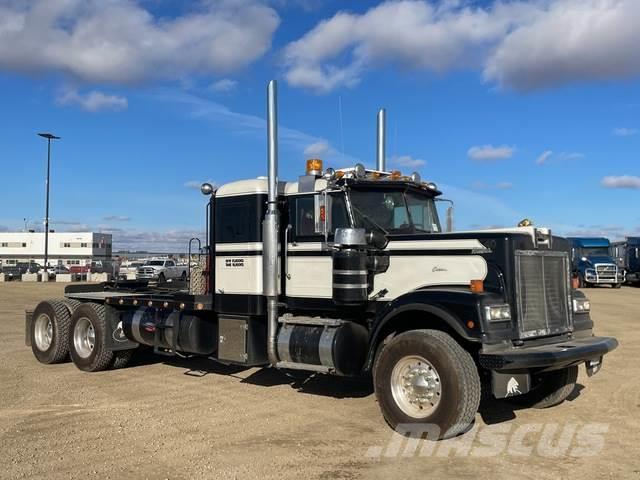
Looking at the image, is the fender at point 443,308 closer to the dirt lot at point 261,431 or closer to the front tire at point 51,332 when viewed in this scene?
the dirt lot at point 261,431

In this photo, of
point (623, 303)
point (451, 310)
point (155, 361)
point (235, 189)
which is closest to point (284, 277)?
point (235, 189)

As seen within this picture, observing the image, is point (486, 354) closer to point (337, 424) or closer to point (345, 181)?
point (337, 424)

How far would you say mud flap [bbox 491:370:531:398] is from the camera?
6168 millimetres

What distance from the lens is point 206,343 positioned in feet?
30.2

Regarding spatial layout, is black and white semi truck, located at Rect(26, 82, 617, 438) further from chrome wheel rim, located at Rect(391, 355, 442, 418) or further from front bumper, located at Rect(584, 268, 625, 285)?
front bumper, located at Rect(584, 268, 625, 285)

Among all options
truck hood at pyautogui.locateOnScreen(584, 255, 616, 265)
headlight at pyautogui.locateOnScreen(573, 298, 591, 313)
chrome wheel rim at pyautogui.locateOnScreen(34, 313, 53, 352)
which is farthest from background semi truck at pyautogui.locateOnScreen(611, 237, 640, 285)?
chrome wheel rim at pyautogui.locateOnScreen(34, 313, 53, 352)

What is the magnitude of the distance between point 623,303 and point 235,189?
2077 cm

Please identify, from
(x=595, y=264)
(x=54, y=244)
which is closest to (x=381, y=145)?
(x=595, y=264)

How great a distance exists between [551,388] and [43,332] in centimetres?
854

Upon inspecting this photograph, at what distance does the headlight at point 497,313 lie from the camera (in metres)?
6.30

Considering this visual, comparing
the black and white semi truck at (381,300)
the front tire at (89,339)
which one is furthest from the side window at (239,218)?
the front tire at (89,339)

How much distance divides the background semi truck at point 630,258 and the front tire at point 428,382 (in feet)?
126

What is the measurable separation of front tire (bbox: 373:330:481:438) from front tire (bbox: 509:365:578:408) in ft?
6.13

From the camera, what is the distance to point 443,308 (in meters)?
6.49
